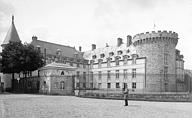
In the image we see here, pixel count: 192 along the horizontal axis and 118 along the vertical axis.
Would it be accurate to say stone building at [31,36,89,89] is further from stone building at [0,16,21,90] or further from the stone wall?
the stone wall

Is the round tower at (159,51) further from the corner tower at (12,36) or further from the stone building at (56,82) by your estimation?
the corner tower at (12,36)

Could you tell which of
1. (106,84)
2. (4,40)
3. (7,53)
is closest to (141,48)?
(106,84)

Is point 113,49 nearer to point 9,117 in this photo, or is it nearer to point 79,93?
point 79,93

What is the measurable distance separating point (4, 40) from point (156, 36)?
128 feet

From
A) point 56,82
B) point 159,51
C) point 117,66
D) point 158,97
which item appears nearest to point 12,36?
point 56,82

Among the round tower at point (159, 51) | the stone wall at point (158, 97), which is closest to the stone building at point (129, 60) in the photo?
the round tower at point (159, 51)

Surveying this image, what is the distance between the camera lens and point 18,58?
4456cm

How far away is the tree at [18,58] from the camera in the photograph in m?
44.4

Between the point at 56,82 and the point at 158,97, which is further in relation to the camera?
the point at 56,82

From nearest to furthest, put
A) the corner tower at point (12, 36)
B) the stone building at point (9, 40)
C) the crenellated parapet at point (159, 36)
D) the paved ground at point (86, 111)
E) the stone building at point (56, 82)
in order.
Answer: the paved ground at point (86, 111)
the stone building at point (56, 82)
the crenellated parapet at point (159, 36)
the stone building at point (9, 40)
the corner tower at point (12, 36)

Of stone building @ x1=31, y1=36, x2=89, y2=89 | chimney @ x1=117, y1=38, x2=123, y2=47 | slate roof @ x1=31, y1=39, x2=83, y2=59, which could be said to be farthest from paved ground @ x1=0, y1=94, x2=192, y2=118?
chimney @ x1=117, y1=38, x2=123, y2=47

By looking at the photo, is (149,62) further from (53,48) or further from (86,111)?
(86,111)

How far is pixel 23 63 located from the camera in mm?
44656

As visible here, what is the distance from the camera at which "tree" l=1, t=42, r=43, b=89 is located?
44.4 metres
